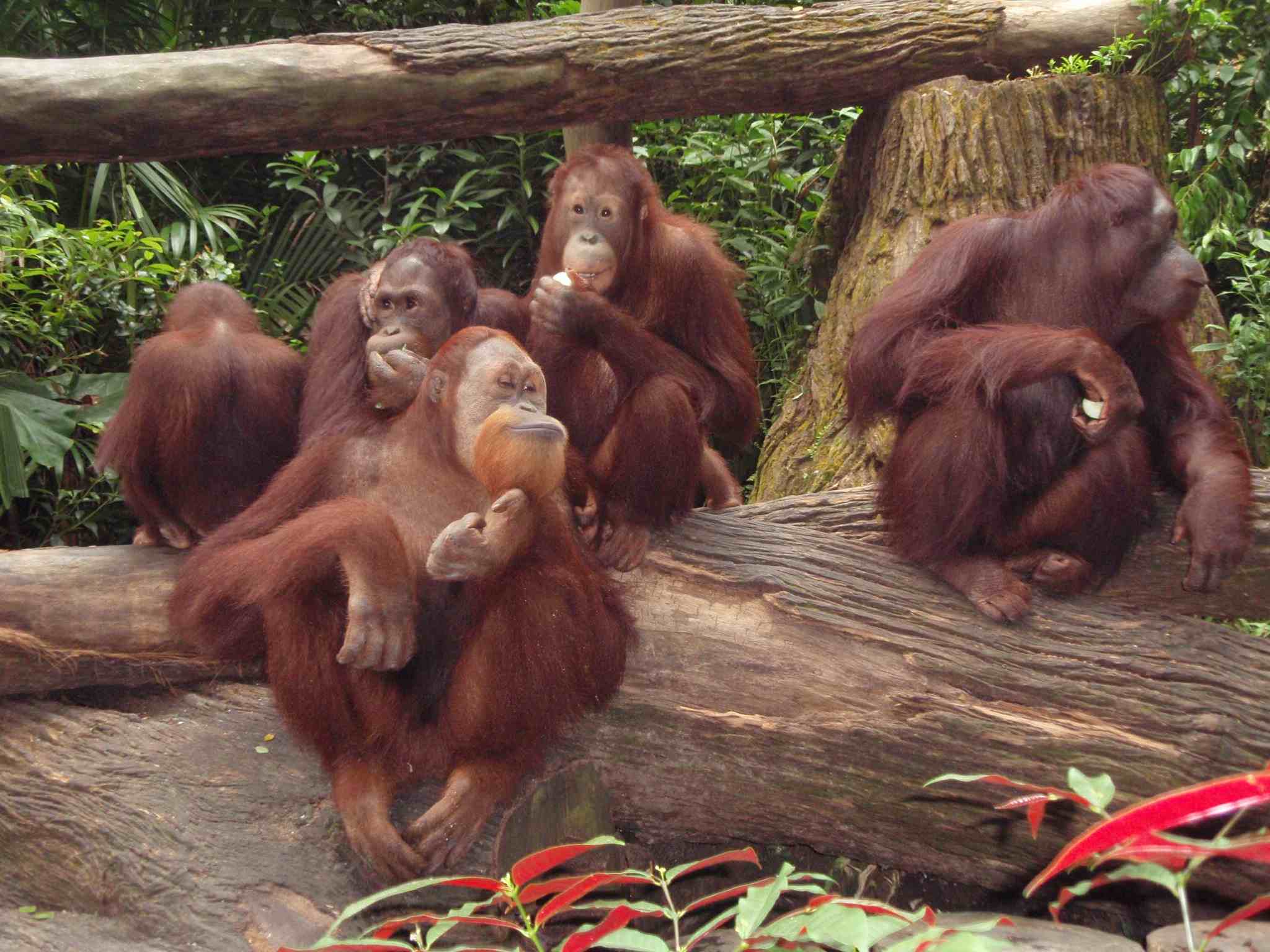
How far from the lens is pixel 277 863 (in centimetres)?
301

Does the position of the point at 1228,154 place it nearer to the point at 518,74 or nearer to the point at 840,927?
the point at 518,74

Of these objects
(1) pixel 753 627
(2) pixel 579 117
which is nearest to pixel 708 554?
(1) pixel 753 627

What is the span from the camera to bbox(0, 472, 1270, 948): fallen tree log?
317 cm

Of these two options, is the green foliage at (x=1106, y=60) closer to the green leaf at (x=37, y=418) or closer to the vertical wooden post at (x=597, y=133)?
the vertical wooden post at (x=597, y=133)

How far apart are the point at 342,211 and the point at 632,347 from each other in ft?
12.5

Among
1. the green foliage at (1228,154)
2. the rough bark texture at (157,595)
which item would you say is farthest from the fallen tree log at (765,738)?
the green foliage at (1228,154)

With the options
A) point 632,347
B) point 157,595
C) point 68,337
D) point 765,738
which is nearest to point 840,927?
point 765,738

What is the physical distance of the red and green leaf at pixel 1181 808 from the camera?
1.02 metres

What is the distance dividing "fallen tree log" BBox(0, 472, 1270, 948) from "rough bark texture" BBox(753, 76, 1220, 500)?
1.78 m

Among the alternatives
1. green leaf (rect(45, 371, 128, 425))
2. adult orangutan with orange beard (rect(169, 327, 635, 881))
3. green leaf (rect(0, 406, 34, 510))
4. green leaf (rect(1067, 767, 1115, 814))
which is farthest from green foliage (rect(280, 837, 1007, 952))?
green leaf (rect(45, 371, 128, 425))

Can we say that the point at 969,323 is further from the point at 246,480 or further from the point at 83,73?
the point at 83,73

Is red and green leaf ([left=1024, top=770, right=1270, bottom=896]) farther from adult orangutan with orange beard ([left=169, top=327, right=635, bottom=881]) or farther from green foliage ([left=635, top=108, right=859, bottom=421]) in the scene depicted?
green foliage ([left=635, top=108, right=859, bottom=421])

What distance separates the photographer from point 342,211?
22.9 feet

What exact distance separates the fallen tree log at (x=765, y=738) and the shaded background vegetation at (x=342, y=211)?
6.61 feet
